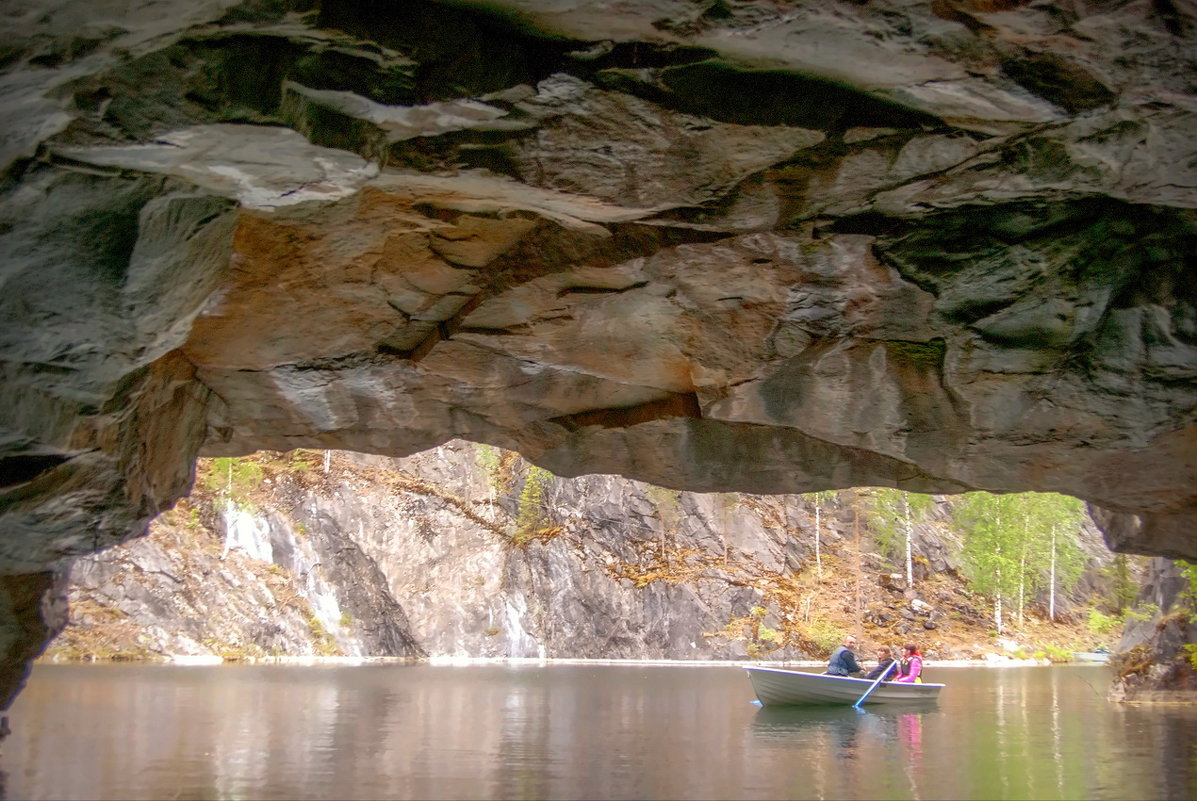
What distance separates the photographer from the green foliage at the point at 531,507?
52.3 metres

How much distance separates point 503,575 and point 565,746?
37.4 metres

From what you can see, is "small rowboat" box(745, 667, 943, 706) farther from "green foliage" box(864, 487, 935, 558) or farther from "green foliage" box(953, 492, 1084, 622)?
"green foliage" box(864, 487, 935, 558)

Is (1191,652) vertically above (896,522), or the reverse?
(896,522)

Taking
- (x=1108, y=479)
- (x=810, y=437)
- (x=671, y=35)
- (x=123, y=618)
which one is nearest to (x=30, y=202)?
(x=671, y=35)

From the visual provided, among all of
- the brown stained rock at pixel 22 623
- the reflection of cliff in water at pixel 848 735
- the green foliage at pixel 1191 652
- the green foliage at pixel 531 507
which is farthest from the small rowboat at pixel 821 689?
the green foliage at pixel 531 507

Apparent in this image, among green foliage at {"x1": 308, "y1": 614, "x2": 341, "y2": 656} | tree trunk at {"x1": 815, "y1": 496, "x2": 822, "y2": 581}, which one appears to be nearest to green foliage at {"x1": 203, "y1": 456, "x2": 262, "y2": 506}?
green foliage at {"x1": 308, "y1": 614, "x2": 341, "y2": 656}

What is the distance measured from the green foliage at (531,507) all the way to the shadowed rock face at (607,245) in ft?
129

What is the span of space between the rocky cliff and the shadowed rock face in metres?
32.3

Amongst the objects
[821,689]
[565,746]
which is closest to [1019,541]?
[821,689]

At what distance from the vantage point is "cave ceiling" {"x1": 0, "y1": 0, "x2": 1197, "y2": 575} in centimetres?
561

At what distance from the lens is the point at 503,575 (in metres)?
49.9

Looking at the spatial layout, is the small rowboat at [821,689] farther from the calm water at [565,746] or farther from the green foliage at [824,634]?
the green foliage at [824,634]

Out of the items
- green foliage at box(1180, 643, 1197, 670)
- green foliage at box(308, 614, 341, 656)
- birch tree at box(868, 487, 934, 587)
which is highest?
birch tree at box(868, 487, 934, 587)

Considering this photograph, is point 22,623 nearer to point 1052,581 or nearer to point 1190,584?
point 1190,584
